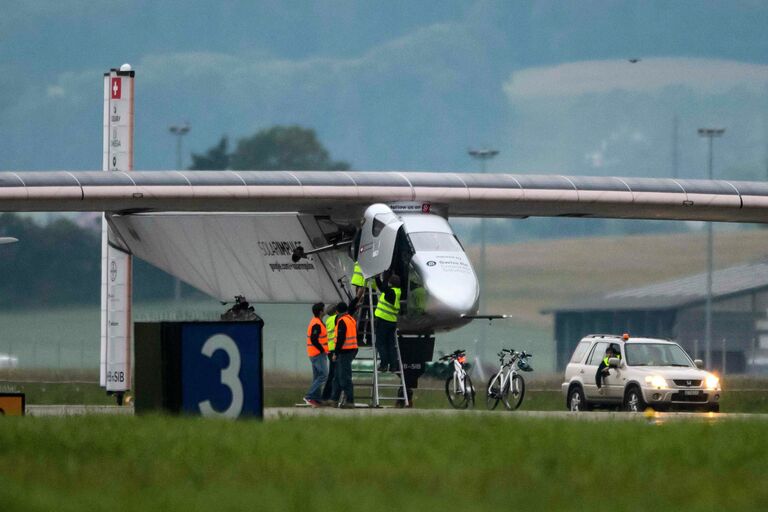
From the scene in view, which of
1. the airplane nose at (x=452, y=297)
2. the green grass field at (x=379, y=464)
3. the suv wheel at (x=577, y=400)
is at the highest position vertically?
the airplane nose at (x=452, y=297)

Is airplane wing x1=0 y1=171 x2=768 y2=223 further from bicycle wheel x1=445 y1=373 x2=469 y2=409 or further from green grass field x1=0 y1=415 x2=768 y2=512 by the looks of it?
green grass field x1=0 y1=415 x2=768 y2=512

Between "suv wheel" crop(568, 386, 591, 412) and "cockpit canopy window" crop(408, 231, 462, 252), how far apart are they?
3.39 metres

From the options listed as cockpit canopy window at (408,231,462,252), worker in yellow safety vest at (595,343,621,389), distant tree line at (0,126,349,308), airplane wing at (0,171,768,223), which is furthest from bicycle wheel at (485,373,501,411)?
distant tree line at (0,126,349,308)

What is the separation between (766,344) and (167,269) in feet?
140

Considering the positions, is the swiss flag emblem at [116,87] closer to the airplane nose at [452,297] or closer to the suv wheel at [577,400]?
the airplane nose at [452,297]

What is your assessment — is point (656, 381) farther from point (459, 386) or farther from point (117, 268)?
point (117, 268)

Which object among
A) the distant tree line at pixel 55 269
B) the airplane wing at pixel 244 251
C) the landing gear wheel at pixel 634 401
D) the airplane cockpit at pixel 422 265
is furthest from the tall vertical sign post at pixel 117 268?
the distant tree line at pixel 55 269

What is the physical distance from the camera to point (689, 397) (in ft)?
87.6

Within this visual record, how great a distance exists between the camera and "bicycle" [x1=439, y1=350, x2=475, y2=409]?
2714 centimetres

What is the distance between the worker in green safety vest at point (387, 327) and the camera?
2688 centimetres

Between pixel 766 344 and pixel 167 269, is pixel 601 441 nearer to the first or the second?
pixel 167 269

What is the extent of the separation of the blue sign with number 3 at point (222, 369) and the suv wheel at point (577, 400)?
1323 cm

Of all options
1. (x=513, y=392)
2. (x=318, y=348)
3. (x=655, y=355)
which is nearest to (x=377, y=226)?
(x=318, y=348)

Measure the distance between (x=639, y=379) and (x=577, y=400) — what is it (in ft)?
7.72
